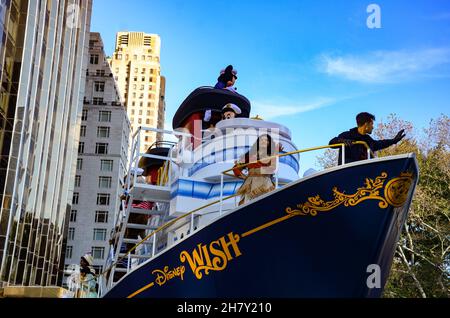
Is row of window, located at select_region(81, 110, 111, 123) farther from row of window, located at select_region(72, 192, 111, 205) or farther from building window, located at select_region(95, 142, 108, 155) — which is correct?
row of window, located at select_region(72, 192, 111, 205)

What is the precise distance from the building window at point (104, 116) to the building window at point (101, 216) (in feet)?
45.5

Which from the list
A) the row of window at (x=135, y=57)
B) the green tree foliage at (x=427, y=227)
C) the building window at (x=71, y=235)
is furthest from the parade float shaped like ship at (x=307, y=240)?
the row of window at (x=135, y=57)

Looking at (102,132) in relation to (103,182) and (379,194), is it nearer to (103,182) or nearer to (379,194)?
(103,182)

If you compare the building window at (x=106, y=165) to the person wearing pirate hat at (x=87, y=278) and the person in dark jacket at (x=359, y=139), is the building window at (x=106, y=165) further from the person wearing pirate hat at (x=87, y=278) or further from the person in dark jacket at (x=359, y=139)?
the person in dark jacket at (x=359, y=139)

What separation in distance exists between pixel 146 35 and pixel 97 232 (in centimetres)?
5550

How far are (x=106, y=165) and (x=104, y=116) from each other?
746cm

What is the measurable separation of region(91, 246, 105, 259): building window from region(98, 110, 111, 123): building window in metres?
18.7

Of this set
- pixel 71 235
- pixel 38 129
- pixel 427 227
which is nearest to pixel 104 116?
pixel 71 235

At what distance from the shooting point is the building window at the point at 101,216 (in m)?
73.8

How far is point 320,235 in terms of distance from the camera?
810cm

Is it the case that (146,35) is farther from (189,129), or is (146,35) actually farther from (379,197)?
(379,197)

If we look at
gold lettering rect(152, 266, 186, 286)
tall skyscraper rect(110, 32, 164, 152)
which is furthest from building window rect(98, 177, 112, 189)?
gold lettering rect(152, 266, 186, 286)

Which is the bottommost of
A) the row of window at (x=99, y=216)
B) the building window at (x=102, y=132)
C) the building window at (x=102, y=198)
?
the row of window at (x=99, y=216)
